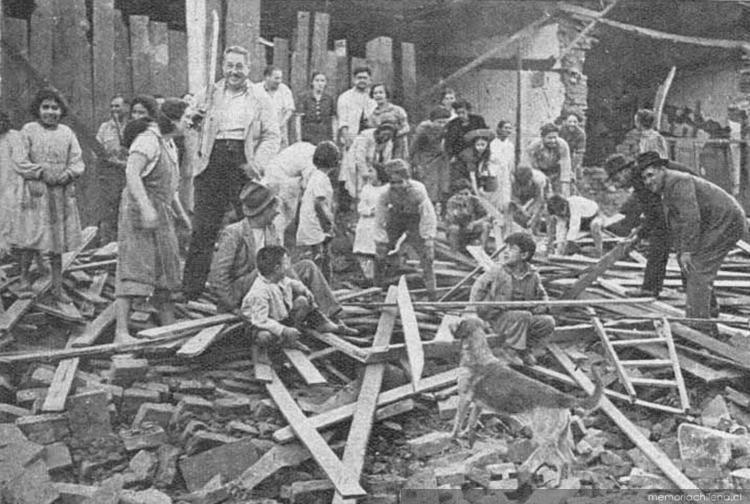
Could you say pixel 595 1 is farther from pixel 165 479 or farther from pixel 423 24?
pixel 165 479

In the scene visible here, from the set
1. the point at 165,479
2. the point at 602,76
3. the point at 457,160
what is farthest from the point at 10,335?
the point at 602,76

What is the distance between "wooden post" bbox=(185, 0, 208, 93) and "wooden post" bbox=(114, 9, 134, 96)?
0.79 meters

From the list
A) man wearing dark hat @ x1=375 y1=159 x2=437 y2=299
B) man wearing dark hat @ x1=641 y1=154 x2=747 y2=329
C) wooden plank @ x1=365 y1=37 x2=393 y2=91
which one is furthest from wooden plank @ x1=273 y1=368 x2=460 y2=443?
wooden plank @ x1=365 y1=37 x2=393 y2=91

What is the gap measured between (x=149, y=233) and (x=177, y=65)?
4.20 m

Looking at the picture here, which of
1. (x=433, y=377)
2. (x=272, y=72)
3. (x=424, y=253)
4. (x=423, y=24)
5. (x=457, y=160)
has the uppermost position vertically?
(x=423, y=24)

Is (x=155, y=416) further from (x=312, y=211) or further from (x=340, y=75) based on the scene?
(x=340, y=75)

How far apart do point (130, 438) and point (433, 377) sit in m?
1.95

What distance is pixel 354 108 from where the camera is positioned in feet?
32.1

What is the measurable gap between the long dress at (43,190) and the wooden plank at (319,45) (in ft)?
14.6

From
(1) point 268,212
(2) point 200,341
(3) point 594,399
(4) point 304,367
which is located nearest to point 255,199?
(1) point 268,212

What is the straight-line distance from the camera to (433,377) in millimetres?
5766

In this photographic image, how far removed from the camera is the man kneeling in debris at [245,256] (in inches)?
248

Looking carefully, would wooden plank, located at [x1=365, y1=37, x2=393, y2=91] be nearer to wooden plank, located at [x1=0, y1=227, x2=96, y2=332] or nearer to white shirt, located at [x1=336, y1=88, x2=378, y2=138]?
white shirt, located at [x1=336, y1=88, x2=378, y2=138]

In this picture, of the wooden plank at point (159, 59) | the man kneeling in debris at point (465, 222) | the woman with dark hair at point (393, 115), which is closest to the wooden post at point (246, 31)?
the wooden plank at point (159, 59)
